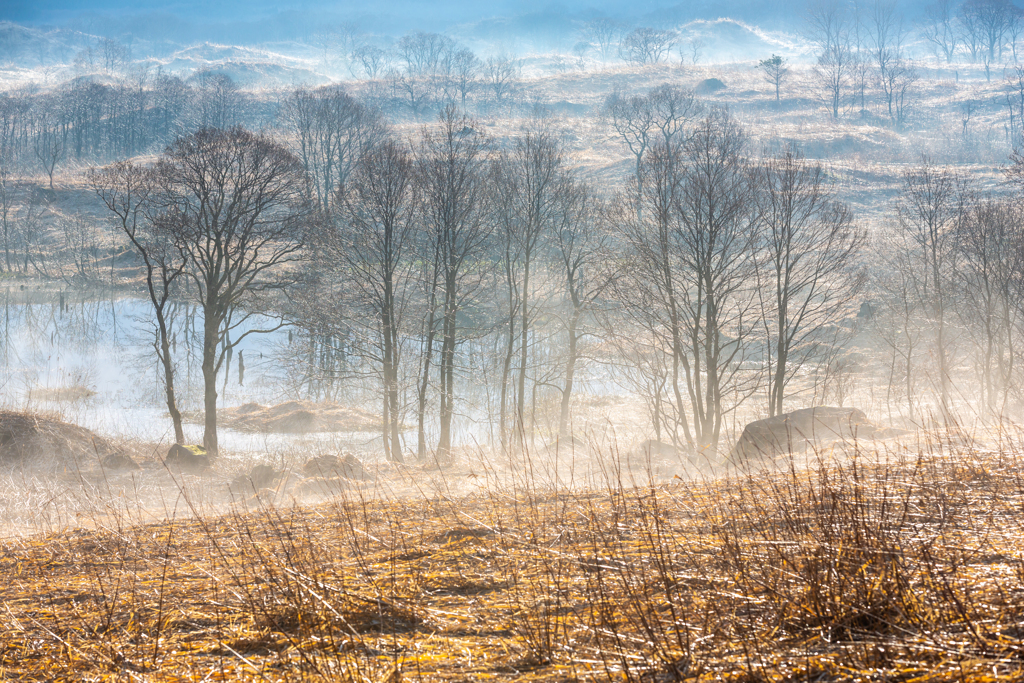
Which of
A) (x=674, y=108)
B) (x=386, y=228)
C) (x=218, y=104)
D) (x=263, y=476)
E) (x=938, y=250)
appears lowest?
(x=263, y=476)

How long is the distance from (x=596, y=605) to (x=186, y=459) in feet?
57.7

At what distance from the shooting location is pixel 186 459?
57.2 feet

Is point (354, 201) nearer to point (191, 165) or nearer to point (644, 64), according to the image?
point (191, 165)

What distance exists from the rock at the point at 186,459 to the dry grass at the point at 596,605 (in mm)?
13733

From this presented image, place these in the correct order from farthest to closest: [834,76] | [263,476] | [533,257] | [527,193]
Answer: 1. [834,76]
2. [533,257]
3. [527,193]
4. [263,476]

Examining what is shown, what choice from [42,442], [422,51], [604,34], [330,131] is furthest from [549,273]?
[604,34]

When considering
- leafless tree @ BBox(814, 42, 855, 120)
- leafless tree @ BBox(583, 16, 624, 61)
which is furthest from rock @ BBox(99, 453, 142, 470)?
leafless tree @ BBox(583, 16, 624, 61)

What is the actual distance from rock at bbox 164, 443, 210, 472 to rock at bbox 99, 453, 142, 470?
33.0 inches

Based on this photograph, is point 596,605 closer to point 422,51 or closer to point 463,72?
point 463,72

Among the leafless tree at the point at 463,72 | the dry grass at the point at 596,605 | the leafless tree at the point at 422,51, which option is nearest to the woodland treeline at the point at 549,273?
the dry grass at the point at 596,605

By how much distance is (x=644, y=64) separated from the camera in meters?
126

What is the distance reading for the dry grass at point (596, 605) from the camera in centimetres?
231

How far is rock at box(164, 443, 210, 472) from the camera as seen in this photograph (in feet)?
56.7

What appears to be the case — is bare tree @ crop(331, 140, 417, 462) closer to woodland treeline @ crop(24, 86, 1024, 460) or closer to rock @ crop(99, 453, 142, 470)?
woodland treeline @ crop(24, 86, 1024, 460)
